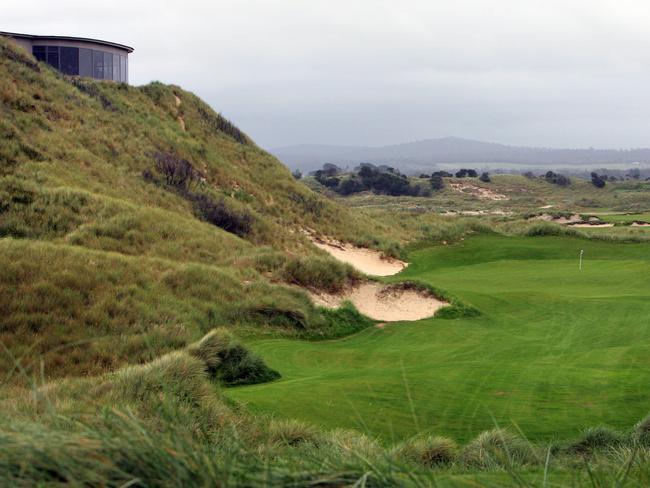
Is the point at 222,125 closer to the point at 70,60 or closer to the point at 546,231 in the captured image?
the point at 70,60

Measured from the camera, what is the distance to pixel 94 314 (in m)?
12.8

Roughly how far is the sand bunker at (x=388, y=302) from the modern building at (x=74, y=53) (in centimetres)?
2624

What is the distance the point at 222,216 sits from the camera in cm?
2689

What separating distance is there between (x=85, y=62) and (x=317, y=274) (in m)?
25.9

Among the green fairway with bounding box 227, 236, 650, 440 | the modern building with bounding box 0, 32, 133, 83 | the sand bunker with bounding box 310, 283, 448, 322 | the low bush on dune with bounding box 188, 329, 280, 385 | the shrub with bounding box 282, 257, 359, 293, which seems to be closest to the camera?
the green fairway with bounding box 227, 236, 650, 440

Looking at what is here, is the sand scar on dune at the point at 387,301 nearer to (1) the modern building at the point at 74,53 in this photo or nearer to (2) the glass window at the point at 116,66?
(1) the modern building at the point at 74,53

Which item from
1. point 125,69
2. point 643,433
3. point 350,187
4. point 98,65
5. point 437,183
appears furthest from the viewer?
point 350,187

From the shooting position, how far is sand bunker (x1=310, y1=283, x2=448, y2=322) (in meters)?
18.5

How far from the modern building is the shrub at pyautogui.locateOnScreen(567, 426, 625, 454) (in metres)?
36.9

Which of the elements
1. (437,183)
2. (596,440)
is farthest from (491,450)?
(437,183)

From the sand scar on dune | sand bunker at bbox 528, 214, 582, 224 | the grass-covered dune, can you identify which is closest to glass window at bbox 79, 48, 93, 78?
the grass-covered dune

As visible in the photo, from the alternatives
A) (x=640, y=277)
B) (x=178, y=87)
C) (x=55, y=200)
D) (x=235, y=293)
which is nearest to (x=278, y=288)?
(x=235, y=293)

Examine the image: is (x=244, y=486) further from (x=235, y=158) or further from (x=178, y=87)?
(x=178, y=87)

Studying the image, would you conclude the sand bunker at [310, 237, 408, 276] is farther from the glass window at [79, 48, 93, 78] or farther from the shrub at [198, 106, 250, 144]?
the glass window at [79, 48, 93, 78]
